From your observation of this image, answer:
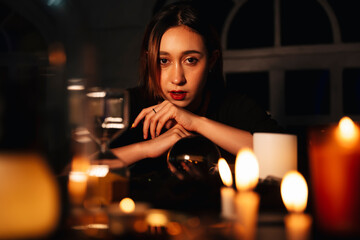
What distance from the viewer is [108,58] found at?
268 cm

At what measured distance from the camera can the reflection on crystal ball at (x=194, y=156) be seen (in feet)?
2.48

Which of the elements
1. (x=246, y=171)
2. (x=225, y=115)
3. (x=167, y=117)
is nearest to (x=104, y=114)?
(x=246, y=171)

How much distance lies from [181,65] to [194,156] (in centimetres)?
69

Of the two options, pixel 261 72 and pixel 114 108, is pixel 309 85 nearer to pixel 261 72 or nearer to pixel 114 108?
pixel 261 72

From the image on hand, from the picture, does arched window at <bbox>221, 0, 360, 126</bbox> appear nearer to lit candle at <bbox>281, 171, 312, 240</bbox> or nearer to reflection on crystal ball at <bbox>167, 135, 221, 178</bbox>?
reflection on crystal ball at <bbox>167, 135, 221, 178</bbox>

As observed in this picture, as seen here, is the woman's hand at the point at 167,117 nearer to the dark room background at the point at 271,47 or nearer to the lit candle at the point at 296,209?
the lit candle at the point at 296,209

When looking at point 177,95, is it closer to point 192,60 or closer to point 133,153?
point 192,60

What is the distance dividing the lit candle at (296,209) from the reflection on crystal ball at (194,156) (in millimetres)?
349

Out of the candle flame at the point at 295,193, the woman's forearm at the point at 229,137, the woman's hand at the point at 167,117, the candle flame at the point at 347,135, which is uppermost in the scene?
the woman's hand at the point at 167,117

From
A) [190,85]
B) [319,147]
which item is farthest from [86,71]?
[319,147]

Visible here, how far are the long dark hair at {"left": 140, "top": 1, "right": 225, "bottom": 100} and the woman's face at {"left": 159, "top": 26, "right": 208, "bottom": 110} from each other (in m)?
0.03

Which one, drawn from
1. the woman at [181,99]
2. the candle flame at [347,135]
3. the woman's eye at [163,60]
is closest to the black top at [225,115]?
the woman at [181,99]

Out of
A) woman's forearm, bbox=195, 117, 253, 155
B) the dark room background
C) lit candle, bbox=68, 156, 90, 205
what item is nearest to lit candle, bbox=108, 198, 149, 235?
lit candle, bbox=68, 156, 90, 205

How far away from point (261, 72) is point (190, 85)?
131 centimetres
